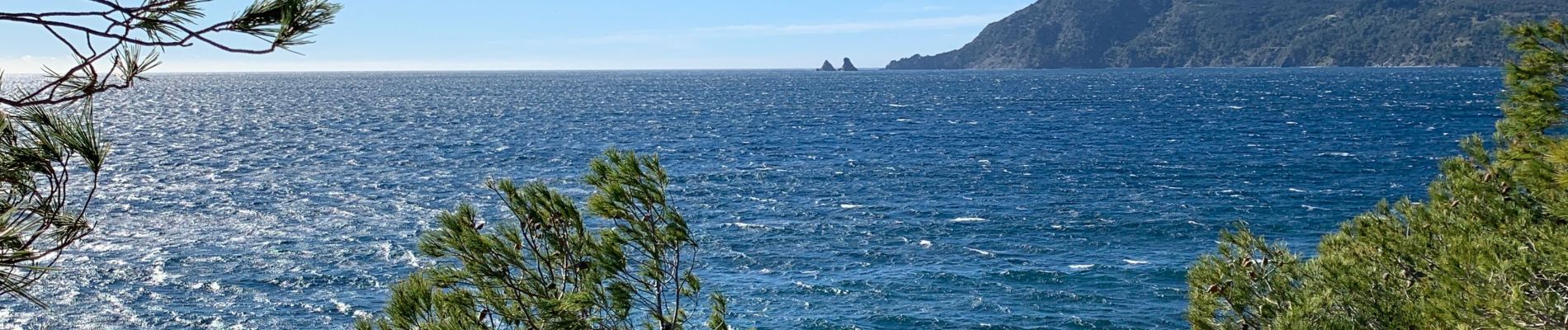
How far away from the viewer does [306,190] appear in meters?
60.5

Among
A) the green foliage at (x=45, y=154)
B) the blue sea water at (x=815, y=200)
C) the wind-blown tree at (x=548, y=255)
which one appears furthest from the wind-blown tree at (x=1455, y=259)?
the blue sea water at (x=815, y=200)

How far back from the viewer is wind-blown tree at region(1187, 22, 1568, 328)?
11562 mm

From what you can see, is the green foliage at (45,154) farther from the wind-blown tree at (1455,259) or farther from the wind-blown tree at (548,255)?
the wind-blown tree at (1455,259)

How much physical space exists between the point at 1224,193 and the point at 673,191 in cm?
2997

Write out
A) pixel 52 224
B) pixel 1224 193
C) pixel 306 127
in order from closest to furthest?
pixel 52 224, pixel 1224 193, pixel 306 127

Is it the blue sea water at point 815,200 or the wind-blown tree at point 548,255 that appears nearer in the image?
the wind-blown tree at point 548,255

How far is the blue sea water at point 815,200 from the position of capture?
36.1 meters

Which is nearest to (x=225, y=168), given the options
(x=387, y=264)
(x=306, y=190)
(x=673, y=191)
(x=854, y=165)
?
(x=306, y=190)

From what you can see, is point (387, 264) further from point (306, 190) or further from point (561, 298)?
point (561, 298)

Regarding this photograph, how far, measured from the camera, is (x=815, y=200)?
5700cm

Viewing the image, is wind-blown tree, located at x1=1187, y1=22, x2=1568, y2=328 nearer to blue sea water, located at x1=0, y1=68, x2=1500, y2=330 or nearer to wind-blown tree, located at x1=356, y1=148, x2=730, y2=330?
wind-blown tree, located at x1=356, y1=148, x2=730, y2=330

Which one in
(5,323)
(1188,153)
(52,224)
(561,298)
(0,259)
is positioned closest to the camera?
(0,259)

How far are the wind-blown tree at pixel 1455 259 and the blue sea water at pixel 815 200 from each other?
49.0 ft

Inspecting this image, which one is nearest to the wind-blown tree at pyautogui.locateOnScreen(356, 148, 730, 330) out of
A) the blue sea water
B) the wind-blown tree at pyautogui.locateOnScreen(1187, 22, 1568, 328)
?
the blue sea water
